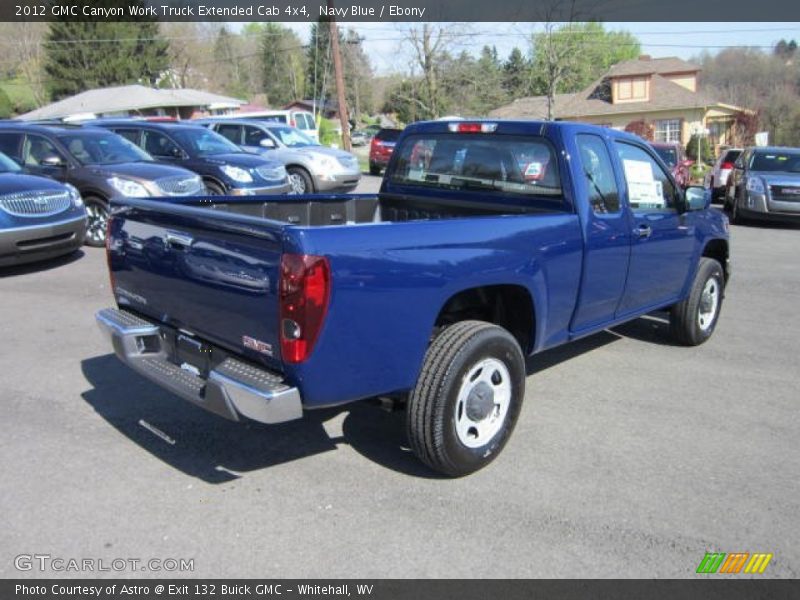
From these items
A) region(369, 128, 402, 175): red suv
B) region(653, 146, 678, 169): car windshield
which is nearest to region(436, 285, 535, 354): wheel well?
region(653, 146, 678, 169): car windshield

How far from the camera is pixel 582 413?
15.5 feet

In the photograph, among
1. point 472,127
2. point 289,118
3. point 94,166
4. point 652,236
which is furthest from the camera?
point 289,118

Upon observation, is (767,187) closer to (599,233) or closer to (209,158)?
(209,158)

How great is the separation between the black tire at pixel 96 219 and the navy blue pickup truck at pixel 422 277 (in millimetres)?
5932

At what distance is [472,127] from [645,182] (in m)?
1.40

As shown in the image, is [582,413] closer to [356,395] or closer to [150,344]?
[356,395]

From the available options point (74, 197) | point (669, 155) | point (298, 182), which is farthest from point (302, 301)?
point (669, 155)

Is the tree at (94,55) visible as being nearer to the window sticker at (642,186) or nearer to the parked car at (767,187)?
the parked car at (767,187)

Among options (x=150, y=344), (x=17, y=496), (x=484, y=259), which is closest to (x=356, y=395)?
(x=484, y=259)

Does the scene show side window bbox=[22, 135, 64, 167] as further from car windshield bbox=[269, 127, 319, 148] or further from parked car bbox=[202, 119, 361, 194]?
car windshield bbox=[269, 127, 319, 148]

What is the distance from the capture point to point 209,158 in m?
12.4

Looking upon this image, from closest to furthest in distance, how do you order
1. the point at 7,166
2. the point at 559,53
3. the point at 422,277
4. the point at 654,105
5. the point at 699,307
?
the point at 422,277 < the point at 699,307 < the point at 7,166 < the point at 559,53 < the point at 654,105

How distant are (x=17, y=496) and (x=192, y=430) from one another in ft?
3.42

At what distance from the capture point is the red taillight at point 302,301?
296 centimetres
